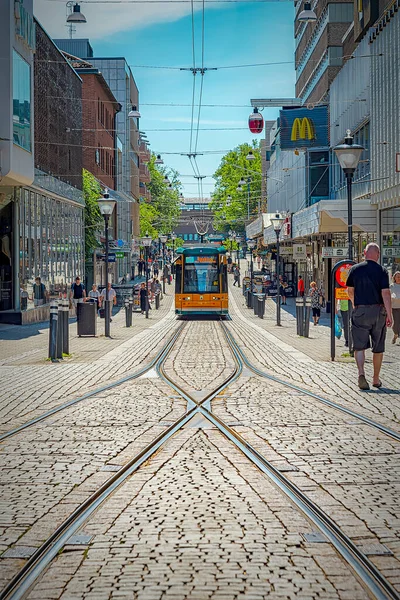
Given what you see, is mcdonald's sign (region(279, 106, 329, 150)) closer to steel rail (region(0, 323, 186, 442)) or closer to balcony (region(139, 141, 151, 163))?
steel rail (region(0, 323, 186, 442))

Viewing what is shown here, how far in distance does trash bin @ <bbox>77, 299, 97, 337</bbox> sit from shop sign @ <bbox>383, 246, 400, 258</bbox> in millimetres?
12347

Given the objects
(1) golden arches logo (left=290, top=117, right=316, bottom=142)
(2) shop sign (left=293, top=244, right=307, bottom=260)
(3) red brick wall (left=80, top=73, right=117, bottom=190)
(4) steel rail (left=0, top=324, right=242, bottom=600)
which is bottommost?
(4) steel rail (left=0, top=324, right=242, bottom=600)

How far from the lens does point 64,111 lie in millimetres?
45406

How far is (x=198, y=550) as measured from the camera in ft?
17.5

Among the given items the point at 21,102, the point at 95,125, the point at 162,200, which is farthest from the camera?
the point at 162,200

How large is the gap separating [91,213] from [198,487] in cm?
5061

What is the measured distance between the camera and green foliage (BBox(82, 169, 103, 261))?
56.4 meters

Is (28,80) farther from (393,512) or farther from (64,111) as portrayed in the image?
(393,512)

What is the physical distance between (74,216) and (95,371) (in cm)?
3476

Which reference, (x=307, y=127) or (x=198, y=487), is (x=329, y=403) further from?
(x=307, y=127)

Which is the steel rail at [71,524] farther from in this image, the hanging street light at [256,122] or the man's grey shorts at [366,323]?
the hanging street light at [256,122]

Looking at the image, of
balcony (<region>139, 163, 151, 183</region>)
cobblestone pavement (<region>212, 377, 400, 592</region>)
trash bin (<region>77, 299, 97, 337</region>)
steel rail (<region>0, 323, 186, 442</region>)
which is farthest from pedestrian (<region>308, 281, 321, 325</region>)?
balcony (<region>139, 163, 151, 183</region>)

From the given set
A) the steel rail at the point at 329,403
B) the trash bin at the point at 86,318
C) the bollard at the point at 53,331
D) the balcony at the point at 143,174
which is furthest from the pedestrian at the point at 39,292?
the balcony at the point at 143,174

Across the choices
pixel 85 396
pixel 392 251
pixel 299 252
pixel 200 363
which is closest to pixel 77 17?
pixel 392 251
